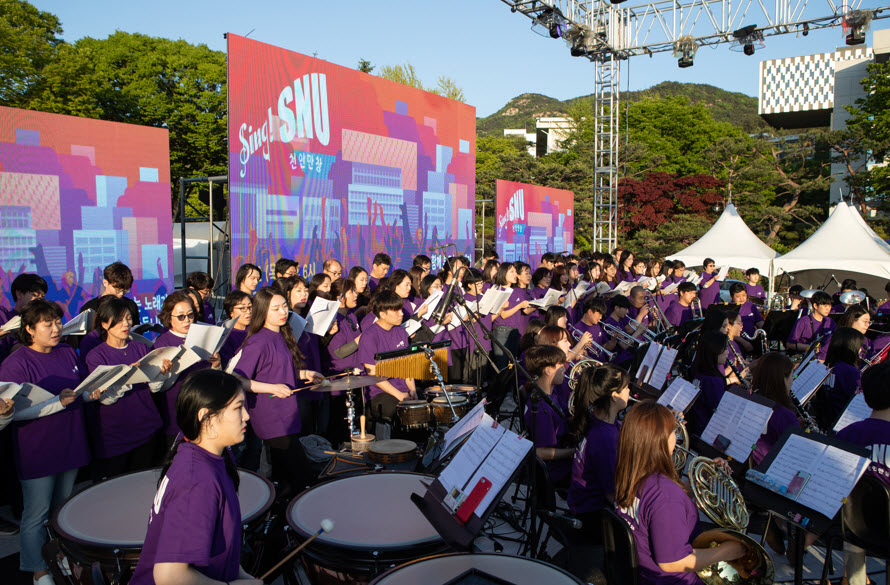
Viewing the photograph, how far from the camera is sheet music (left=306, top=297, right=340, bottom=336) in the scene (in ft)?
18.4

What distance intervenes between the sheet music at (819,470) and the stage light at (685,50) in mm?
16820

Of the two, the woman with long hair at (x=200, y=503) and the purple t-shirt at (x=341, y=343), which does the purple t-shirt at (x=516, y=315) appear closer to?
the purple t-shirt at (x=341, y=343)

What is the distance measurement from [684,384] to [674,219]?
2864 cm

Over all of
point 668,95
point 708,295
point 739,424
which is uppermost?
point 668,95

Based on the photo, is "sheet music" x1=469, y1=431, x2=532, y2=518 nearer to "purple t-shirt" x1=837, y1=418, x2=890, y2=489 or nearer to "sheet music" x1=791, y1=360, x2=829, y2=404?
"purple t-shirt" x1=837, y1=418, x2=890, y2=489

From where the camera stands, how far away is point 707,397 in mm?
5551

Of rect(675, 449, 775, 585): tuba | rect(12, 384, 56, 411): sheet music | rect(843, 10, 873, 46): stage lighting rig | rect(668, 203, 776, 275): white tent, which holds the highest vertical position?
rect(843, 10, 873, 46): stage lighting rig

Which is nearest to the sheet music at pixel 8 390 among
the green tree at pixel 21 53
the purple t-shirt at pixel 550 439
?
the purple t-shirt at pixel 550 439

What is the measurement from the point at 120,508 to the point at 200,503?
140 centimetres

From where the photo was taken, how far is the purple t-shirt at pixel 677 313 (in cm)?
979

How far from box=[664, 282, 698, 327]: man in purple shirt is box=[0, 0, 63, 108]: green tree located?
2187 cm

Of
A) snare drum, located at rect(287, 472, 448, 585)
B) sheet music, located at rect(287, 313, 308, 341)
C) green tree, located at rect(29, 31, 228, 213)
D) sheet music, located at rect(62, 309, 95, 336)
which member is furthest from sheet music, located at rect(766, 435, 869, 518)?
green tree, located at rect(29, 31, 228, 213)

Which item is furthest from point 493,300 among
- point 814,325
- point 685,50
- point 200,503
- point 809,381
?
point 685,50

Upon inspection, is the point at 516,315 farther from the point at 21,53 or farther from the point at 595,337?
the point at 21,53
